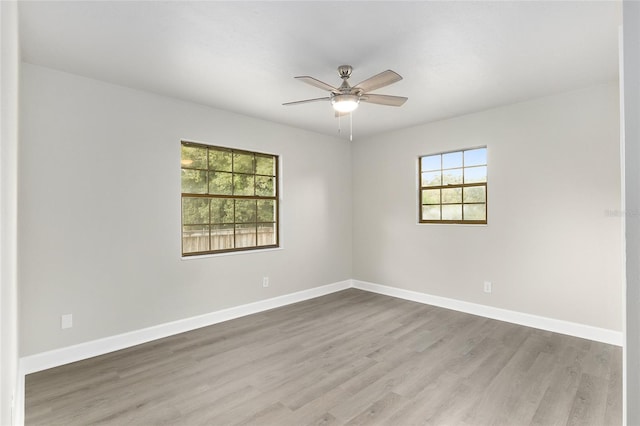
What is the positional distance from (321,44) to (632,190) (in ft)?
7.41

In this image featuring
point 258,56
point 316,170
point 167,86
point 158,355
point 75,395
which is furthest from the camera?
point 316,170

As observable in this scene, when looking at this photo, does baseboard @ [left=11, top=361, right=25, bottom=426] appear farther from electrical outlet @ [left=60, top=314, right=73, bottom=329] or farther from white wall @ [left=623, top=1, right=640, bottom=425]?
white wall @ [left=623, top=1, right=640, bottom=425]

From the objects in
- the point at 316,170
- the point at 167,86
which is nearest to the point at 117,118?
the point at 167,86

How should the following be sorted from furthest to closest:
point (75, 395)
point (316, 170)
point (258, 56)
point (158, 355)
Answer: point (316, 170) < point (158, 355) < point (258, 56) < point (75, 395)

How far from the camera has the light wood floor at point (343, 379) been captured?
2.14 meters

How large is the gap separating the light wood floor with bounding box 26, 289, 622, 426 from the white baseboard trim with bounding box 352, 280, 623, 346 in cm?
15

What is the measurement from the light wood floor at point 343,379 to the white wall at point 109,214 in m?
0.39

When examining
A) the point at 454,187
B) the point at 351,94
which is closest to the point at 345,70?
the point at 351,94

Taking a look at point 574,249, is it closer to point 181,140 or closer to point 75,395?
point 181,140

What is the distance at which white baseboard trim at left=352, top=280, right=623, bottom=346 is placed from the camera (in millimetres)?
3299

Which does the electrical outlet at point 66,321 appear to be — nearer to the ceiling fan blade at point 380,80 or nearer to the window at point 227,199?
the window at point 227,199

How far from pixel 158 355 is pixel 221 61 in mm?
2734

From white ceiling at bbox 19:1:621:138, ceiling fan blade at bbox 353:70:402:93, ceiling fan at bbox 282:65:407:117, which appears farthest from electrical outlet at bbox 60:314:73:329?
ceiling fan blade at bbox 353:70:402:93

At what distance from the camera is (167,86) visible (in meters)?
3.25
